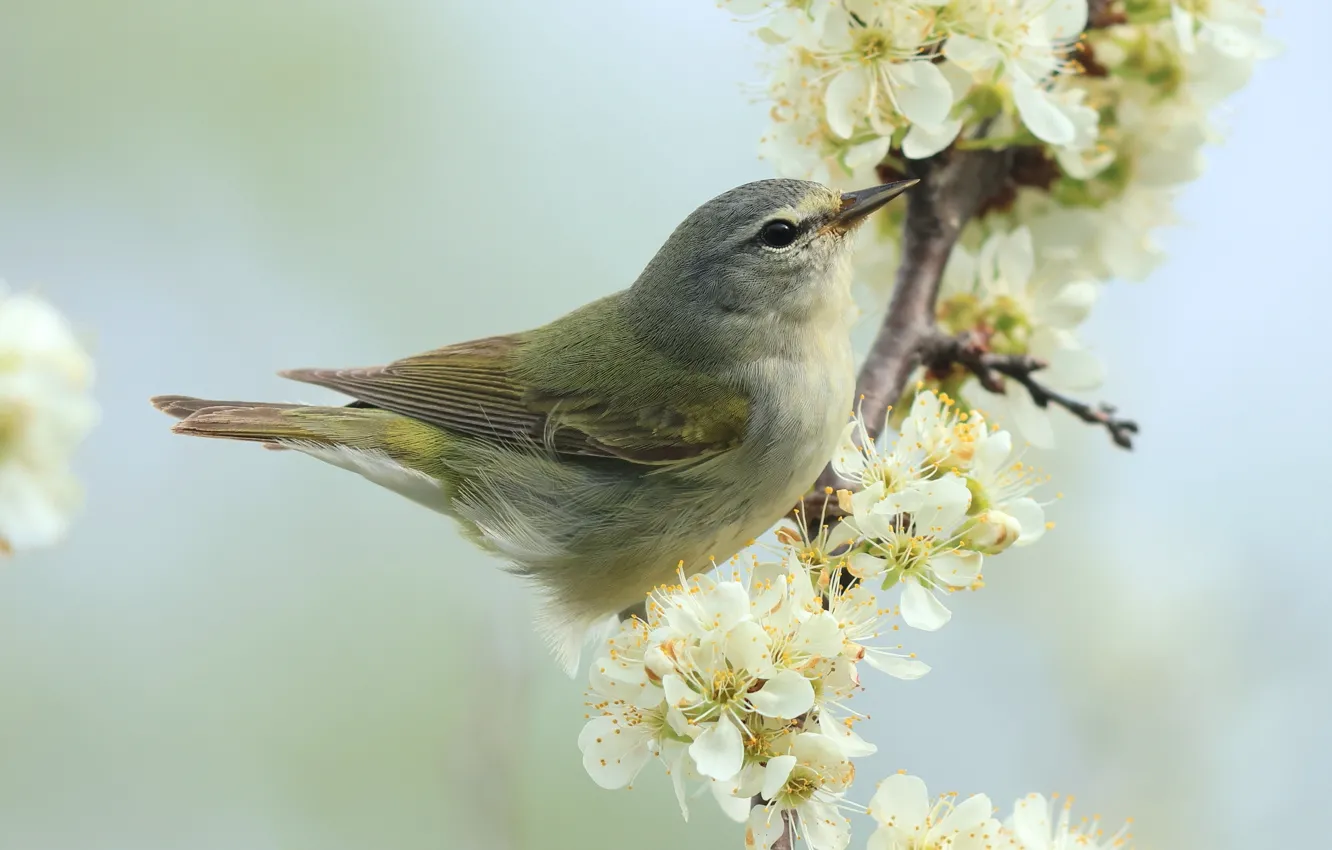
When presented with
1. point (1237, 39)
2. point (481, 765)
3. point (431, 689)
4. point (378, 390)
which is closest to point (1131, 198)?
point (1237, 39)

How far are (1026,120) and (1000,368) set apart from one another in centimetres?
69

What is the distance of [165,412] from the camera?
3.76 meters

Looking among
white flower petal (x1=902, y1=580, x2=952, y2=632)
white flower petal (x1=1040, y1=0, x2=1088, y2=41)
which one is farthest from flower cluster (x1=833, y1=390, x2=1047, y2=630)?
white flower petal (x1=1040, y1=0, x2=1088, y2=41)

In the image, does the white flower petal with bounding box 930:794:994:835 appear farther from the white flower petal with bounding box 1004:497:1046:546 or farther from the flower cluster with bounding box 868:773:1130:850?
the white flower petal with bounding box 1004:497:1046:546

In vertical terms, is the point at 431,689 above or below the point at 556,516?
below

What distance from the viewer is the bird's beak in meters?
3.29

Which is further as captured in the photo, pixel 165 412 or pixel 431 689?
pixel 431 689

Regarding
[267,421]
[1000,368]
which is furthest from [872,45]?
[267,421]

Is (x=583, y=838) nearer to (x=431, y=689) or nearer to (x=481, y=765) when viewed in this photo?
(x=431, y=689)

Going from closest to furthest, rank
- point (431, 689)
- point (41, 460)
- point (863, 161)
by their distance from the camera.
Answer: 1. point (41, 460)
2. point (863, 161)
3. point (431, 689)

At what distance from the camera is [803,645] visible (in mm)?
2426

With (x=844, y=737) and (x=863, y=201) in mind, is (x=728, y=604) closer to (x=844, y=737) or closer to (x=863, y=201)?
(x=844, y=737)

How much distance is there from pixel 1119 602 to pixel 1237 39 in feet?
9.78

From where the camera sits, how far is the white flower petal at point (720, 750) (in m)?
2.30
